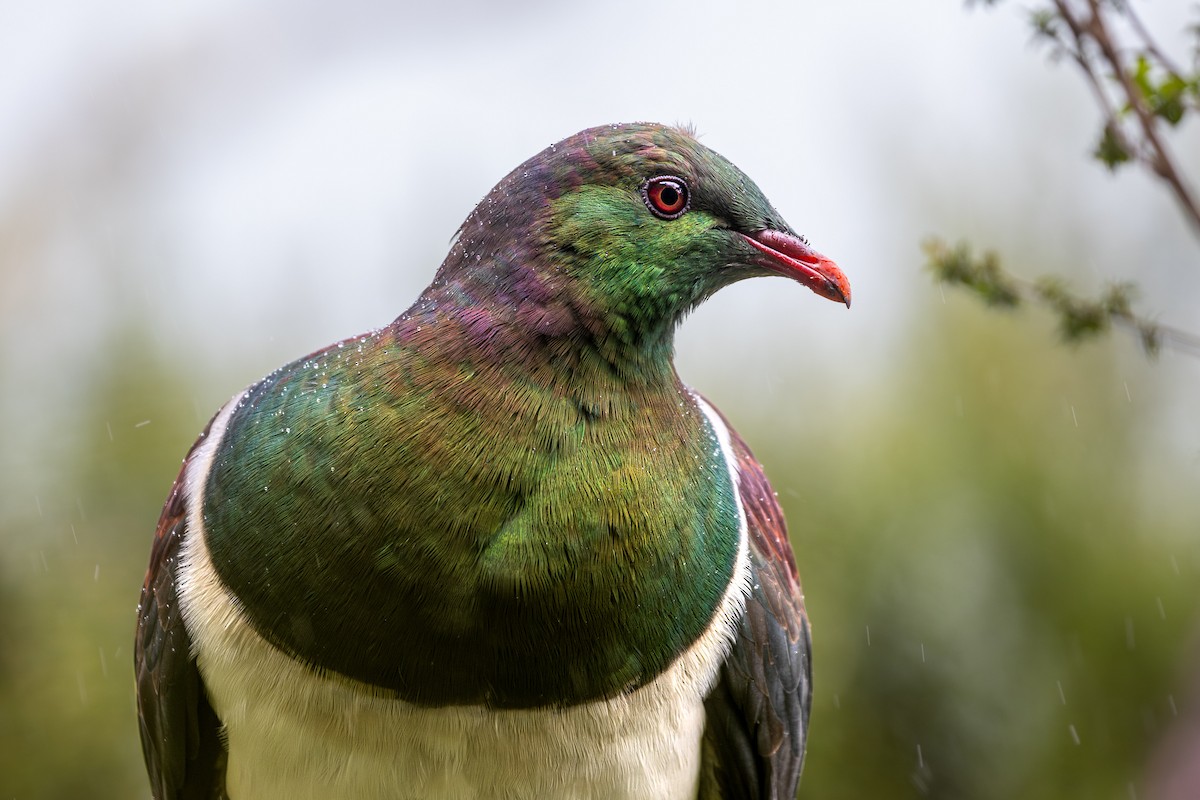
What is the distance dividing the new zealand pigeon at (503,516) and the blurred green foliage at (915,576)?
2.44 metres

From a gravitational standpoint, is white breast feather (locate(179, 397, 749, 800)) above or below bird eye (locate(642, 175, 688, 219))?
below

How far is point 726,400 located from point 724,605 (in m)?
3.01

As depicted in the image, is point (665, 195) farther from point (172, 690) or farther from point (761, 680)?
point (172, 690)

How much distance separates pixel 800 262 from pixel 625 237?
30 centimetres

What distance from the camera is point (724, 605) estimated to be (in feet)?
7.41

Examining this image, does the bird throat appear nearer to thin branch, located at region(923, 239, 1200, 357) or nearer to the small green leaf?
thin branch, located at region(923, 239, 1200, 357)

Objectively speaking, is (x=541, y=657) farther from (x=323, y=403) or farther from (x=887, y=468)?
(x=887, y=468)

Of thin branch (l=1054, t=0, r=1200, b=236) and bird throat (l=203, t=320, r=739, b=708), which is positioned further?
thin branch (l=1054, t=0, r=1200, b=236)

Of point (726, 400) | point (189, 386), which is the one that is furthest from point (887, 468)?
point (189, 386)

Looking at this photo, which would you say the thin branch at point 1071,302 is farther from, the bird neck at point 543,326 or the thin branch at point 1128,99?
the bird neck at point 543,326

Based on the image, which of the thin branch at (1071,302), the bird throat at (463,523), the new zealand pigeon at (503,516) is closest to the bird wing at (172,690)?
the new zealand pigeon at (503,516)

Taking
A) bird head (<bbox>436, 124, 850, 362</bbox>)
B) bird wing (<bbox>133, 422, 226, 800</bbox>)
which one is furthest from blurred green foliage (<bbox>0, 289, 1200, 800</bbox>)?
bird head (<bbox>436, 124, 850, 362</bbox>)

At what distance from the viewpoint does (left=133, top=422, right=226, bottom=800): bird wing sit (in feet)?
7.55

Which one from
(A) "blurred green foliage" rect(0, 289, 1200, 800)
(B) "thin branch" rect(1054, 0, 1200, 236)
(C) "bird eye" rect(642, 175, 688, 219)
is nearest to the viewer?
(C) "bird eye" rect(642, 175, 688, 219)
